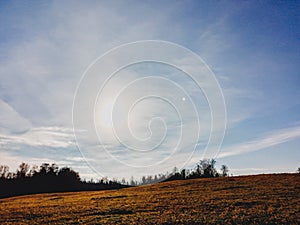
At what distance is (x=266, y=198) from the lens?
33.6 m

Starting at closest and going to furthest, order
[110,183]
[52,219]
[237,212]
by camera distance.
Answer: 1. [237,212]
2. [52,219]
3. [110,183]

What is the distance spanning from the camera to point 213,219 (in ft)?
79.9

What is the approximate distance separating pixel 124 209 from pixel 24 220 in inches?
386

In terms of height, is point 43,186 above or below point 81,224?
above

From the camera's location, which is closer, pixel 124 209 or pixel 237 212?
pixel 237 212

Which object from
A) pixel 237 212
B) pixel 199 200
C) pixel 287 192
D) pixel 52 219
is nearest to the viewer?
pixel 237 212

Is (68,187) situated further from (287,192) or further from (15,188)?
(287,192)

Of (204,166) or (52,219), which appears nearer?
(52,219)

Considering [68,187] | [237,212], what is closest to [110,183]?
[68,187]

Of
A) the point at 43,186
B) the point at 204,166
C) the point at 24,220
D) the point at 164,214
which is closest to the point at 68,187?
the point at 43,186

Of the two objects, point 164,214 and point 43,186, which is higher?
point 43,186

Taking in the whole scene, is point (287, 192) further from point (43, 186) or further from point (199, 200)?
point (43, 186)

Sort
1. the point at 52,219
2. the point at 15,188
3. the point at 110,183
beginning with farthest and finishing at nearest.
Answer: the point at 110,183, the point at 15,188, the point at 52,219

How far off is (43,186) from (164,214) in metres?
86.6
